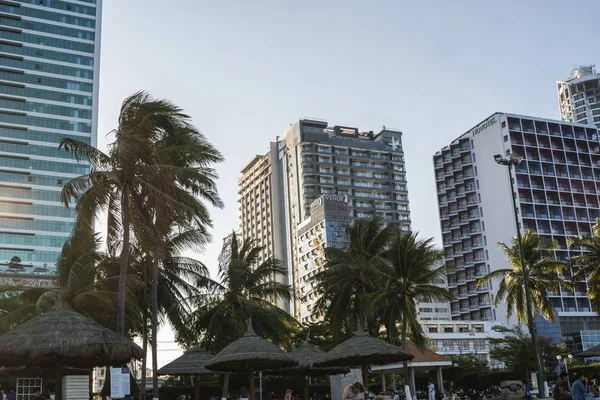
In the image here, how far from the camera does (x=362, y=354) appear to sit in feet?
84.3

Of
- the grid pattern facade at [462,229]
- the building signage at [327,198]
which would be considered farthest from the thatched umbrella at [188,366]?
the building signage at [327,198]

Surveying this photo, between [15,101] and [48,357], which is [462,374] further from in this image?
[15,101]

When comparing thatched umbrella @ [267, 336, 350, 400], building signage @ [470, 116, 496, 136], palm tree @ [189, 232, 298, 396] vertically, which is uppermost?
building signage @ [470, 116, 496, 136]

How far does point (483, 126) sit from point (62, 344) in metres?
92.3

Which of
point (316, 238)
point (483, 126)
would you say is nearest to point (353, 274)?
point (483, 126)

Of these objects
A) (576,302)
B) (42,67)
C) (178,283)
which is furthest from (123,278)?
(42,67)

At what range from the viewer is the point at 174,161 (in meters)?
28.0

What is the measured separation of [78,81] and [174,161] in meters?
84.2

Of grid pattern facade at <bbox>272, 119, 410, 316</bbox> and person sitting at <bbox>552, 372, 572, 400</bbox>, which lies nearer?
person sitting at <bbox>552, 372, 572, 400</bbox>

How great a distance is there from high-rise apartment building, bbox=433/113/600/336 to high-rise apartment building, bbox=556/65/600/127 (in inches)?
3403

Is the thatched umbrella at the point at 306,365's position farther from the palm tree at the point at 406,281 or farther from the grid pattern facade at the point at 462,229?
the grid pattern facade at the point at 462,229

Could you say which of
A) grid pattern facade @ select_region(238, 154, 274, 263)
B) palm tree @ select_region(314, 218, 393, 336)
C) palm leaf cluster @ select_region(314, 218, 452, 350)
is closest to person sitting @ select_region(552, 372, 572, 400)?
palm leaf cluster @ select_region(314, 218, 452, 350)

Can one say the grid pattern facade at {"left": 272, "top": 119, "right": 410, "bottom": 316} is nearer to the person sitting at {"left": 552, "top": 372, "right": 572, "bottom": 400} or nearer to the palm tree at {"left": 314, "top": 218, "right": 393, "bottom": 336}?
the palm tree at {"left": 314, "top": 218, "right": 393, "bottom": 336}

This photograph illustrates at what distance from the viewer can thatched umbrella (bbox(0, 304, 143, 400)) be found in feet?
61.5
